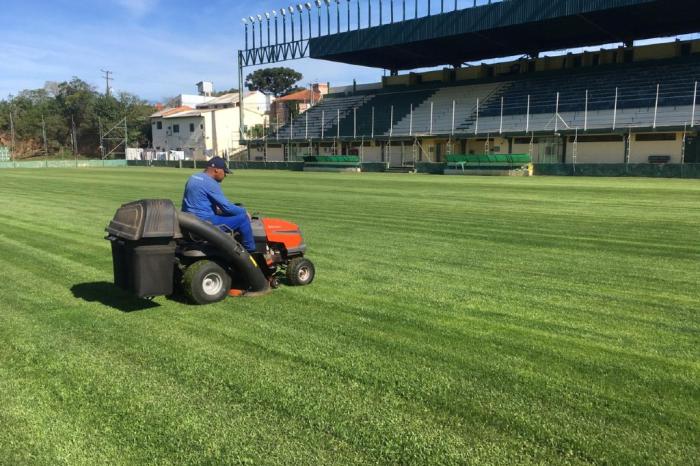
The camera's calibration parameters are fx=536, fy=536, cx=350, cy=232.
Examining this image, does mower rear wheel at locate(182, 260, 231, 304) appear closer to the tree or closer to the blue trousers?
the blue trousers

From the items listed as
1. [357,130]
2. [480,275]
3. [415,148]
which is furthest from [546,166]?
[480,275]

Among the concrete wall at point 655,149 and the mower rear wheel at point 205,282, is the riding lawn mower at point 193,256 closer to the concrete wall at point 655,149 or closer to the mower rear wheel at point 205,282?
the mower rear wheel at point 205,282

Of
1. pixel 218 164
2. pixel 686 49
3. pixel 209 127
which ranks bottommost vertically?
pixel 218 164

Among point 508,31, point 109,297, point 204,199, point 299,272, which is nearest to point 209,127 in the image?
point 508,31

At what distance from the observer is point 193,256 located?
529 centimetres

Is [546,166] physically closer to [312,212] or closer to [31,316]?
[312,212]

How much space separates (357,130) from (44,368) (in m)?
50.7

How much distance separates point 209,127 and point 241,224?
73.0m

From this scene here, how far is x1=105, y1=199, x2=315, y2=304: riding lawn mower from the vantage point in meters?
4.83

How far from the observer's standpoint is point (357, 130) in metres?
53.3

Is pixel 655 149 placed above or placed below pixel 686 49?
below

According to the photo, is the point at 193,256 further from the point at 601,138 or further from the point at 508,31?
the point at 508,31

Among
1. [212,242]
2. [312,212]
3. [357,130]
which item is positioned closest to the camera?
[212,242]

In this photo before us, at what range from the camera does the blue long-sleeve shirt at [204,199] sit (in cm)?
539
